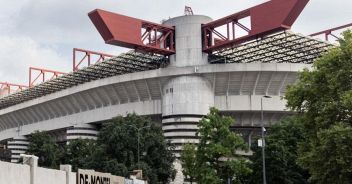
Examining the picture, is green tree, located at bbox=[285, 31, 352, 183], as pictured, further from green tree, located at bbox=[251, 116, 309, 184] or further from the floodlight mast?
the floodlight mast

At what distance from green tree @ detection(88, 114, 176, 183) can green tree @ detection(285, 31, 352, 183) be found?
25511 mm

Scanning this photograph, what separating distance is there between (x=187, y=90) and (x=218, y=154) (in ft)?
101

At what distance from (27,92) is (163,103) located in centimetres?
4117

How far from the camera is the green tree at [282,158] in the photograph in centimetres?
5938

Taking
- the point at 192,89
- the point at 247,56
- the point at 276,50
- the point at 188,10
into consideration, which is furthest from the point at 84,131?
the point at 276,50

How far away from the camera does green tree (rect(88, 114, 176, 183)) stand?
213 feet

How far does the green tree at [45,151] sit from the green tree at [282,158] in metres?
31.4

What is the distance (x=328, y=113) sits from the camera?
3947cm

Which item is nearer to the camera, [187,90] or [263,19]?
[263,19]

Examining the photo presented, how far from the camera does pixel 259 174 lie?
2427 inches

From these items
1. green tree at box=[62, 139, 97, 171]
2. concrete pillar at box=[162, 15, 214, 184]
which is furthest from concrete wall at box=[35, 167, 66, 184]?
concrete pillar at box=[162, 15, 214, 184]

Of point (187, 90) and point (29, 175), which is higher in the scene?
point (187, 90)

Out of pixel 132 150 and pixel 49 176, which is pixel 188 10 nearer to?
pixel 132 150

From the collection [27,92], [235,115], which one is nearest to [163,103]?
[235,115]
